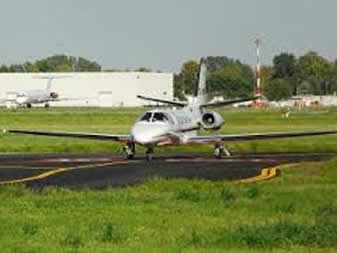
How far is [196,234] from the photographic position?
1486 centimetres

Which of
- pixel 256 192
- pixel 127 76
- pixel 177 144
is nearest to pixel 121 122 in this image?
pixel 177 144

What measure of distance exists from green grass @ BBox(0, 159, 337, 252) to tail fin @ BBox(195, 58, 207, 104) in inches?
1209

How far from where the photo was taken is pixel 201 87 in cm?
5688

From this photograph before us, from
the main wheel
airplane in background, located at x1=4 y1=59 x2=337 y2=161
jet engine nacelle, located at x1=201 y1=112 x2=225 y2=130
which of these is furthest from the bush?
jet engine nacelle, located at x1=201 y1=112 x2=225 y2=130

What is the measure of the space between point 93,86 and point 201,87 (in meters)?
132

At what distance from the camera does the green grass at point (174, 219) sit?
45.6 ft

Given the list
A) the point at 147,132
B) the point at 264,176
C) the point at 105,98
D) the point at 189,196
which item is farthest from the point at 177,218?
the point at 105,98

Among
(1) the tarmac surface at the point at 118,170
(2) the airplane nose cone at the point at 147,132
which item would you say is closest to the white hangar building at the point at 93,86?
(2) the airplane nose cone at the point at 147,132

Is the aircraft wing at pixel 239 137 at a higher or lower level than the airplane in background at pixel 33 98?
lower

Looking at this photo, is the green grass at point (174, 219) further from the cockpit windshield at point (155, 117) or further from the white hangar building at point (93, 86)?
the white hangar building at point (93, 86)

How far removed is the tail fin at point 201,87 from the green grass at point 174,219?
30.7 metres

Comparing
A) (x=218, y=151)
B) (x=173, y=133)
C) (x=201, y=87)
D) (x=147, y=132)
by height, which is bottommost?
(x=218, y=151)

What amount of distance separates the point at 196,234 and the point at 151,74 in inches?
6966

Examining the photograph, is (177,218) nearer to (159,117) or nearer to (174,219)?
(174,219)
